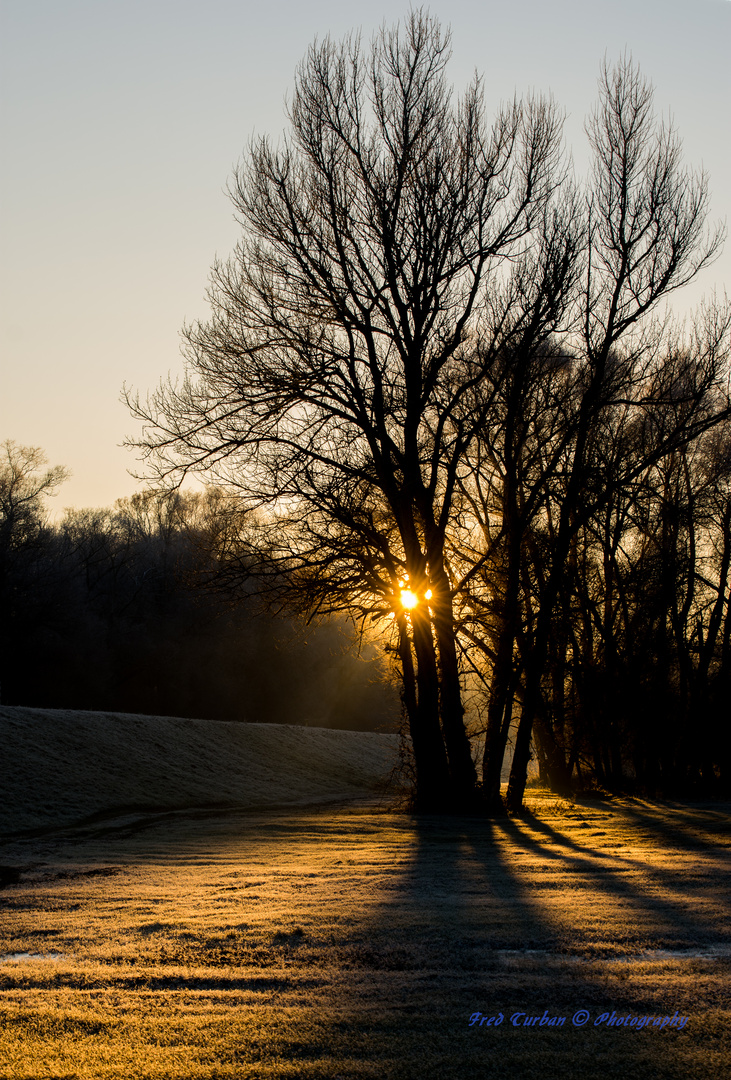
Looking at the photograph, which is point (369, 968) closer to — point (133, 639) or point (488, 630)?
point (488, 630)

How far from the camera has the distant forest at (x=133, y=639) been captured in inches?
1902

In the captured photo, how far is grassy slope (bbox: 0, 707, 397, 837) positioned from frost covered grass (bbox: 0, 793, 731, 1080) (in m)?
12.5

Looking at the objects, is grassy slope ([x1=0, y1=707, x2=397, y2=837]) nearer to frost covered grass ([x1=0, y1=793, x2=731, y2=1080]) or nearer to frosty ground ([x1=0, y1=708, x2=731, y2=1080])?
frosty ground ([x1=0, y1=708, x2=731, y2=1080])

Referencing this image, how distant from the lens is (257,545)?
1599 centimetres

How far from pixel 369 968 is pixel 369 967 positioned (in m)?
0.02

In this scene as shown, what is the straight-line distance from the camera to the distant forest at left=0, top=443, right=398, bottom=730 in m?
48.3

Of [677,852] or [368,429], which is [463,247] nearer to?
[368,429]

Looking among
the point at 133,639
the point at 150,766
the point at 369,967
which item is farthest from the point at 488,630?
the point at 133,639

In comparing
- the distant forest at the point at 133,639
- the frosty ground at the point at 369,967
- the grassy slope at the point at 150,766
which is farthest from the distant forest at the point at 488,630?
the frosty ground at the point at 369,967

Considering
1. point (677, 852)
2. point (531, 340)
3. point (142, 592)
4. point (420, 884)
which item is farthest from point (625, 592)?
point (142, 592)

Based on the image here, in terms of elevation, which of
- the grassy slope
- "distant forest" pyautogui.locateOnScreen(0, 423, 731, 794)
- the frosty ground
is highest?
"distant forest" pyautogui.locateOnScreen(0, 423, 731, 794)

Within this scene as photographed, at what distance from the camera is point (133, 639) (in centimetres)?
5609

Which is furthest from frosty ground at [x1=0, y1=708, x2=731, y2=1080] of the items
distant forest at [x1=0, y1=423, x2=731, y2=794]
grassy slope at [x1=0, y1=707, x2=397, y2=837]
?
grassy slope at [x1=0, y1=707, x2=397, y2=837]

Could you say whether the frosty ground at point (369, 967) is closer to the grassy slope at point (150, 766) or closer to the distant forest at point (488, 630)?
the distant forest at point (488, 630)
